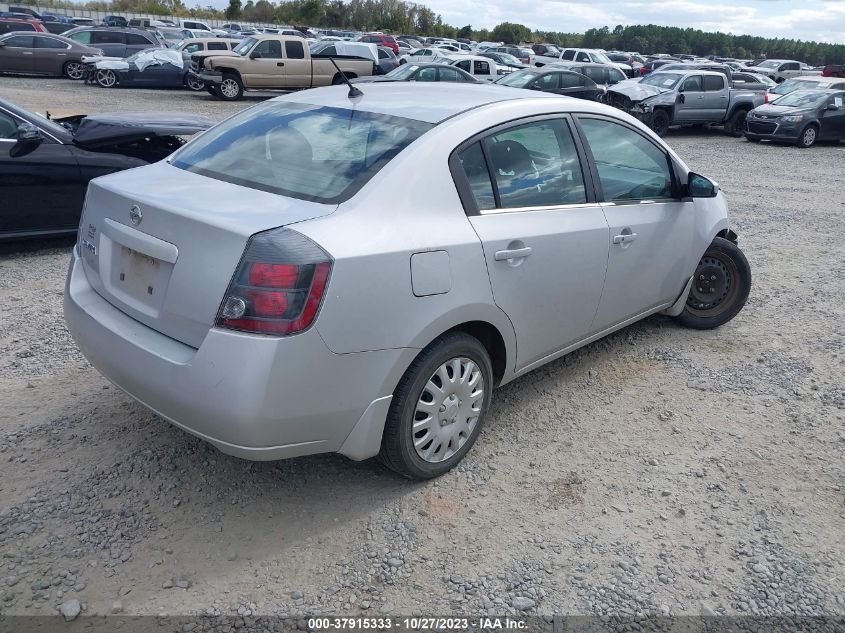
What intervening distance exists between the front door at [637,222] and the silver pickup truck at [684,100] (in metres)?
14.5

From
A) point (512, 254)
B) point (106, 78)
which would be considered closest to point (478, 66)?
point (106, 78)

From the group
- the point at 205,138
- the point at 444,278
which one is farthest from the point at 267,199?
the point at 205,138

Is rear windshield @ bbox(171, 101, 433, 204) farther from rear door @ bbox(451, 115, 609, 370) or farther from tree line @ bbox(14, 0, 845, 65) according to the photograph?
tree line @ bbox(14, 0, 845, 65)

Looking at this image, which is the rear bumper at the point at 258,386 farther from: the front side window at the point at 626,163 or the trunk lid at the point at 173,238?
the front side window at the point at 626,163

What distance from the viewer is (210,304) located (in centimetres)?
270

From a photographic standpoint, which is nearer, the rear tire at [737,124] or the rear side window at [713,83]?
the rear side window at [713,83]

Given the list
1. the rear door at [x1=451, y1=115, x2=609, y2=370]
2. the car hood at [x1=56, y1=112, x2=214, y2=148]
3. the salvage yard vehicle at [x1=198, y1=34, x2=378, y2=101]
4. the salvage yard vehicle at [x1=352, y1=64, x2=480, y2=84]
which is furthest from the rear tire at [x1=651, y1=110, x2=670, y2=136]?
the rear door at [x1=451, y1=115, x2=609, y2=370]

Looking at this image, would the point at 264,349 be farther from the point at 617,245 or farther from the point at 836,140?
the point at 836,140

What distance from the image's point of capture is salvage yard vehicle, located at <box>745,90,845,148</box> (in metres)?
18.1

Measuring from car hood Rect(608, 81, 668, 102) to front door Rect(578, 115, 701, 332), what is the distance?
1516 centimetres

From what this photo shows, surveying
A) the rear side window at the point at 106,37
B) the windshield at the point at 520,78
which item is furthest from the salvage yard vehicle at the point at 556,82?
the rear side window at the point at 106,37

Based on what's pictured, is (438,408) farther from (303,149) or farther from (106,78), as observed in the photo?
(106,78)

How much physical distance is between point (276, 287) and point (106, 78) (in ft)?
75.7

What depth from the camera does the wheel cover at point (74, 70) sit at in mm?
24234
